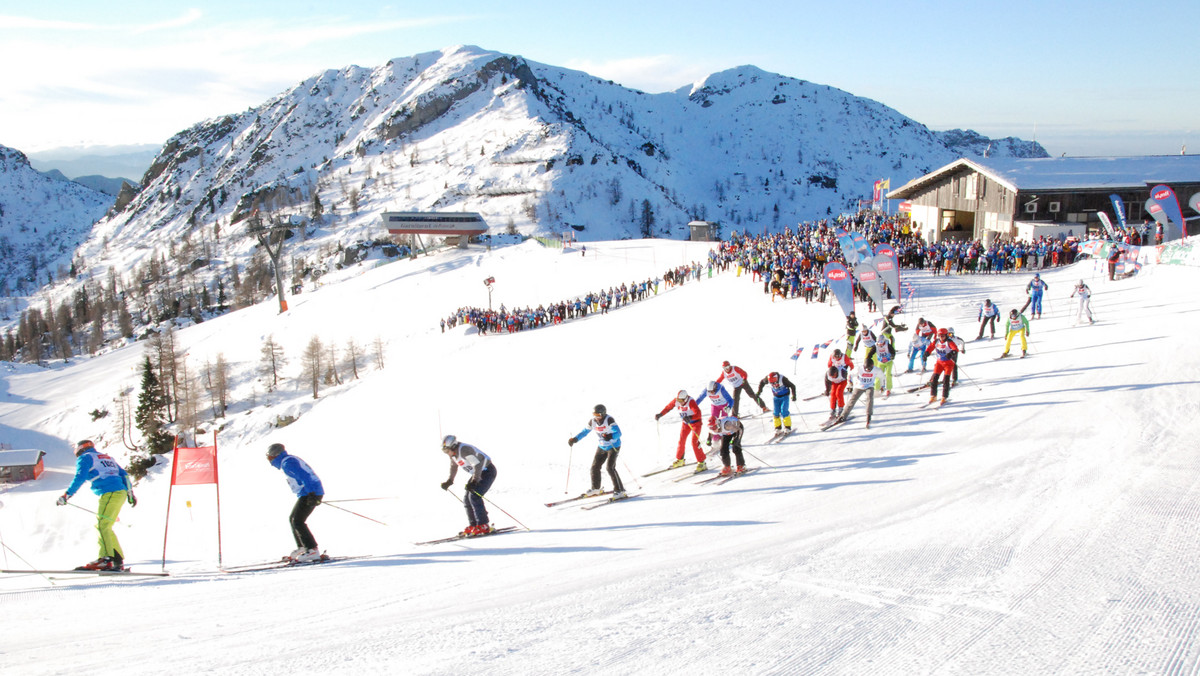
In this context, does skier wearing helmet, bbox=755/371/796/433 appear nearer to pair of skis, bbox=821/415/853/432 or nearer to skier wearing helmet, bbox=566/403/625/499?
pair of skis, bbox=821/415/853/432

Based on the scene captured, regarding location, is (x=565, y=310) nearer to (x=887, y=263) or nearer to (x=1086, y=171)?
(x=887, y=263)

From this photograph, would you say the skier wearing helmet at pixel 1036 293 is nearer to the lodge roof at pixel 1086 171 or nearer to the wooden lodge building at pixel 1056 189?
the wooden lodge building at pixel 1056 189

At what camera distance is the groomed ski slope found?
484cm

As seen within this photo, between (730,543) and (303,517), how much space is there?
514 cm

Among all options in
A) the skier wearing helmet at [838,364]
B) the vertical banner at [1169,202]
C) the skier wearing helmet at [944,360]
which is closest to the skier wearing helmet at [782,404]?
the skier wearing helmet at [838,364]

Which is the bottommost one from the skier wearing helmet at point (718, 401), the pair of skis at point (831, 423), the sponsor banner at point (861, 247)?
the pair of skis at point (831, 423)

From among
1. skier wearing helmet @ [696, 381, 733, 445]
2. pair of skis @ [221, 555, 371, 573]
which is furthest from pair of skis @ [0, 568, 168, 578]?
skier wearing helmet @ [696, 381, 733, 445]

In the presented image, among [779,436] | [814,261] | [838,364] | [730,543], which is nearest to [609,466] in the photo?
[730,543]

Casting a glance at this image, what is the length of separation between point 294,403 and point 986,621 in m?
35.0

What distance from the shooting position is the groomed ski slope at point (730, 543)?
484 centimetres

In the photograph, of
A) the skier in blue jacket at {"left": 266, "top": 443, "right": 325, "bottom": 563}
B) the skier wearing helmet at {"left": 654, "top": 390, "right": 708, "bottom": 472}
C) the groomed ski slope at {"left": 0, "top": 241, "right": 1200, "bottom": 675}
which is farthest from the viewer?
the skier wearing helmet at {"left": 654, "top": 390, "right": 708, "bottom": 472}

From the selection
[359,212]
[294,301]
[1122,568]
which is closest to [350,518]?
[1122,568]

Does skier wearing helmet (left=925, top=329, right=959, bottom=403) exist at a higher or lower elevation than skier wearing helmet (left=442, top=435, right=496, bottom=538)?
higher

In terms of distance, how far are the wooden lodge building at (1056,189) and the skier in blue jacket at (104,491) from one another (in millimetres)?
34540
